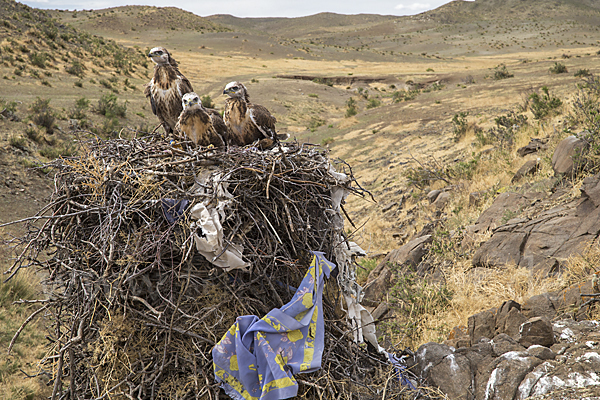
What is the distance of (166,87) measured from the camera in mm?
4121

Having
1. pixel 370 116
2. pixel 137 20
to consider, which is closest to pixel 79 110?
pixel 370 116

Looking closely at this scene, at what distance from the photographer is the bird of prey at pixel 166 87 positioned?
13.5ft

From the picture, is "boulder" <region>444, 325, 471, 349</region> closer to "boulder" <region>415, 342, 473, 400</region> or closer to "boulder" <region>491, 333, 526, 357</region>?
"boulder" <region>415, 342, 473, 400</region>

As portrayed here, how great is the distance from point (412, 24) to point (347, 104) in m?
92.8

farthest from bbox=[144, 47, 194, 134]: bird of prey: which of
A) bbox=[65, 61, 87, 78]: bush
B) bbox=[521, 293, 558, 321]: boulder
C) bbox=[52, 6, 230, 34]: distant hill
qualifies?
bbox=[52, 6, 230, 34]: distant hill

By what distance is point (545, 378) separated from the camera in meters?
2.88

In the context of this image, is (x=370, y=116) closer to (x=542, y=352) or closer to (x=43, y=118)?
(x=43, y=118)

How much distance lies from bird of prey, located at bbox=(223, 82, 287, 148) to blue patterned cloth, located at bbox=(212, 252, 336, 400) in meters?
2.01

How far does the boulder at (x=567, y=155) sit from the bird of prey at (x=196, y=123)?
17.6 feet

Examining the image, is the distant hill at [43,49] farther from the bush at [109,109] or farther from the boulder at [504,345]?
the boulder at [504,345]

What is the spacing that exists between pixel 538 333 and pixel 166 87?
418 cm

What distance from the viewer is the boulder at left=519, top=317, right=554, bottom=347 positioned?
326 centimetres

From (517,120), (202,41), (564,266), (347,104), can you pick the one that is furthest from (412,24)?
(564,266)

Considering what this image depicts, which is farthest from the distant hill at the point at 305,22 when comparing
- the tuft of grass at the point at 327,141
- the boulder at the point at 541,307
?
the boulder at the point at 541,307
